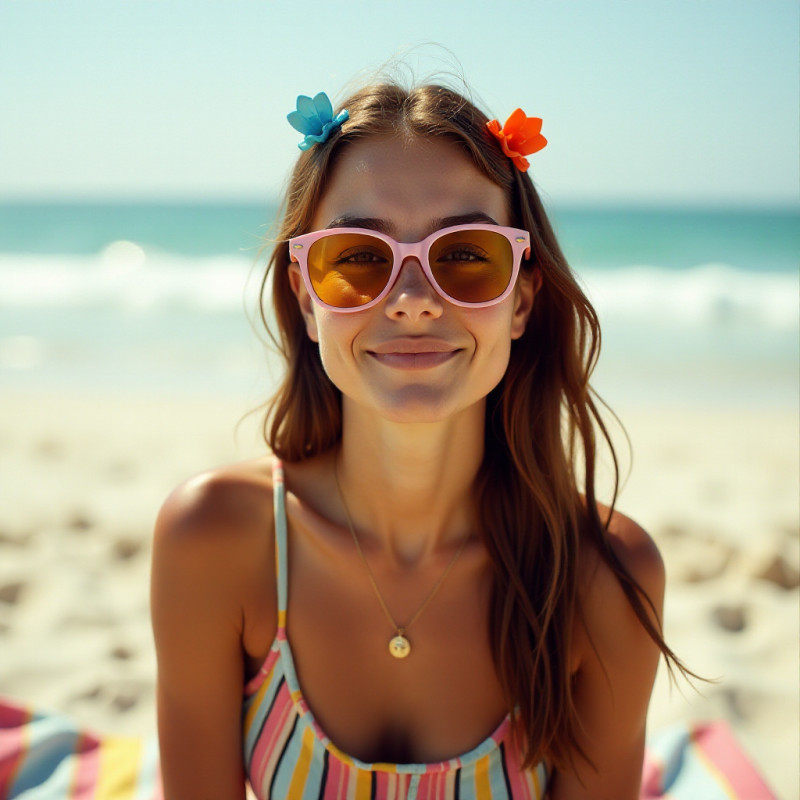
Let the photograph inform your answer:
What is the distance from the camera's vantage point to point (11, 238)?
24688mm

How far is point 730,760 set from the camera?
304 centimetres

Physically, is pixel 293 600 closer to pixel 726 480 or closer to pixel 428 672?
pixel 428 672

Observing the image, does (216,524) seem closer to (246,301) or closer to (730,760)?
(730,760)

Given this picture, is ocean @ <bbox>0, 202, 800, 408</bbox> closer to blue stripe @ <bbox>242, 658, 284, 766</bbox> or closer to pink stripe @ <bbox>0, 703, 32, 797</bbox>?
blue stripe @ <bbox>242, 658, 284, 766</bbox>

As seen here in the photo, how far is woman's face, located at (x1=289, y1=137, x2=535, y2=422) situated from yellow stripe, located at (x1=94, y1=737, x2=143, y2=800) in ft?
5.90

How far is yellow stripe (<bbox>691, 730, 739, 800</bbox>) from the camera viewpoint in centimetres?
289

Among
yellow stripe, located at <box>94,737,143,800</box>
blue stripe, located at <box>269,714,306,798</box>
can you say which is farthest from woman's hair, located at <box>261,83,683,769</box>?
yellow stripe, located at <box>94,737,143,800</box>

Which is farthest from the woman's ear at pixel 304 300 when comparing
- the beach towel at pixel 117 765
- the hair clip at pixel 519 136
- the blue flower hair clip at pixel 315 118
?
the beach towel at pixel 117 765

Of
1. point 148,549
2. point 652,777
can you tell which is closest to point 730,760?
point 652,777

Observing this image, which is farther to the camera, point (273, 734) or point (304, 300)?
point (304, 300)

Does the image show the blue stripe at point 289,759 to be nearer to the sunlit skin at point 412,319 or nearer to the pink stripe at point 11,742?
the sunlit skin at point 412,319

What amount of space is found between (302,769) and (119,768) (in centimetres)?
115

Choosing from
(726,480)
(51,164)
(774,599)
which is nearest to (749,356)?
(726,480)

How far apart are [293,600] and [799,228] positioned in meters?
28.6
